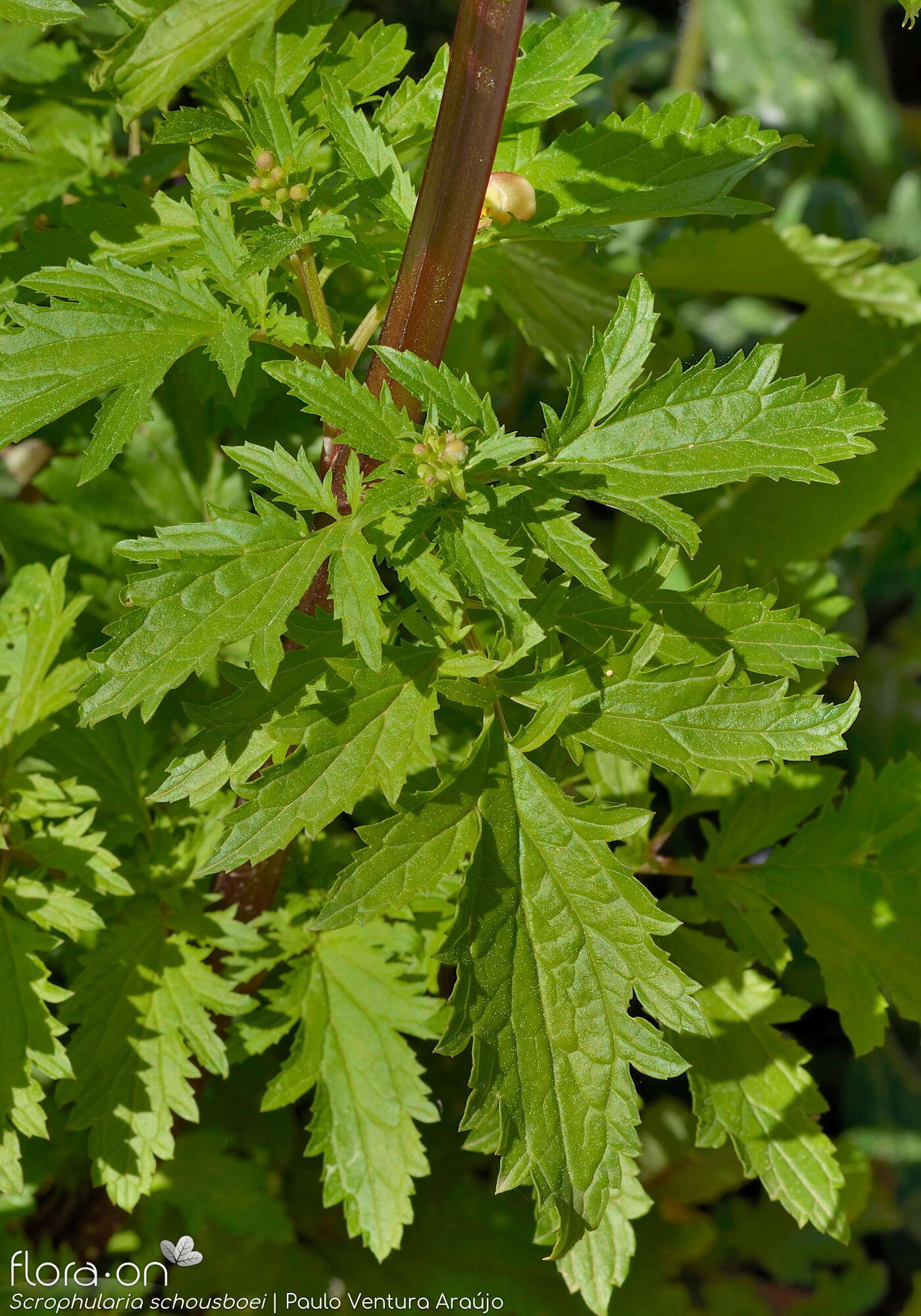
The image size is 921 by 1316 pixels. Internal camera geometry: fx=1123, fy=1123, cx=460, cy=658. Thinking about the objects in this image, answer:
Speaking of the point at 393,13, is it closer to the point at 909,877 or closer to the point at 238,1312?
the point at 909,877

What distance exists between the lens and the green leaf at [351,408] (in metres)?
0.64

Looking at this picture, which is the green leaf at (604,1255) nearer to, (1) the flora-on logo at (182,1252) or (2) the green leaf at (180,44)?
(1) the flora-on logo at (182,1252)

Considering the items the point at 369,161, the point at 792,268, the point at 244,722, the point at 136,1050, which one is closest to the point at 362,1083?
the point at 136,1050

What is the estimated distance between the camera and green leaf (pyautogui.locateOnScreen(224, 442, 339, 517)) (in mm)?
676

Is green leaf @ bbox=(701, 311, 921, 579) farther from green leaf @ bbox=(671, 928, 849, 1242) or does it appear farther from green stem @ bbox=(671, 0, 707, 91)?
green stem @ bbox=(671, 0, 707, 91)

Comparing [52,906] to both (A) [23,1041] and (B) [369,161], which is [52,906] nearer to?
(A) [23,1041]

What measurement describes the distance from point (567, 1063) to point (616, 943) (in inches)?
3.0

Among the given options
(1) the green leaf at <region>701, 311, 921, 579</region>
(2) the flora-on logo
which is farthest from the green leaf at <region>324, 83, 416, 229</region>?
(2) the flora-on logo

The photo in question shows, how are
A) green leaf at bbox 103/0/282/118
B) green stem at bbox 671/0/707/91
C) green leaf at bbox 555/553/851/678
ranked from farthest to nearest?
green stem at bbox 671/0/707/91
green leaf at bbox 555/553/851/678
green leaf at bbox 103/0/282/118

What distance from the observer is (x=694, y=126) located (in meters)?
0.77

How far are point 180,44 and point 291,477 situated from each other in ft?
0.77

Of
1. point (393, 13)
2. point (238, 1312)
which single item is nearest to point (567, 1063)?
point (238, 1312)

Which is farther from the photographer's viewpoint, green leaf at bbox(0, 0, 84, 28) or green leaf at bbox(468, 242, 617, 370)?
green leaf at bbox(468, 242, 617, 370)

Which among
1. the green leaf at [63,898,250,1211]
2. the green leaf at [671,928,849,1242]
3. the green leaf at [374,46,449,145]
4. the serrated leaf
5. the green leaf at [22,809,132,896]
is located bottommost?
the green leaf at [671,928,849,1242]
